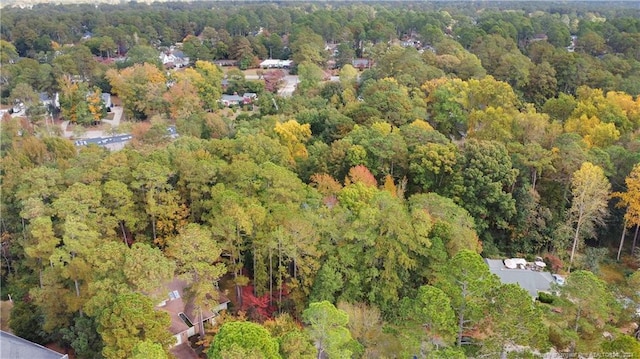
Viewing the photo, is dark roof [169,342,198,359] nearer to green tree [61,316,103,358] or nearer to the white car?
green tree [61,316,103,358]

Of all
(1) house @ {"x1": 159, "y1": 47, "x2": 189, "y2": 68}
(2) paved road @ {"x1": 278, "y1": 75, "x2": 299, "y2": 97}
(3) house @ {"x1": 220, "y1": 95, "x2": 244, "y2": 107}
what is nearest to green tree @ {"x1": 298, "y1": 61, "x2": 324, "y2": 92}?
(2) paved road @ {"x1": 278, "y1": 75, "x2": 299, "y2": 97}

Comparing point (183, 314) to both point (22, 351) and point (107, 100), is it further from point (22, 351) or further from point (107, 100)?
Result: point (107, 100)

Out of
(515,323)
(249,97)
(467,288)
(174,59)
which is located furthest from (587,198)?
(174,59)

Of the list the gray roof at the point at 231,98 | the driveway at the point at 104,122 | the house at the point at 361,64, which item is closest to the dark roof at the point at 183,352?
the driveway at the point at 104,122

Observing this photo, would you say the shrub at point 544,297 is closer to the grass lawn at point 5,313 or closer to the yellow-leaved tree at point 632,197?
the yellow-leaved tree at point 632,197

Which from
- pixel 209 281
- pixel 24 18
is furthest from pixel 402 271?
pixel 24 18

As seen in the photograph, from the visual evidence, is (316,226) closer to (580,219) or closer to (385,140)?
(385,140)
